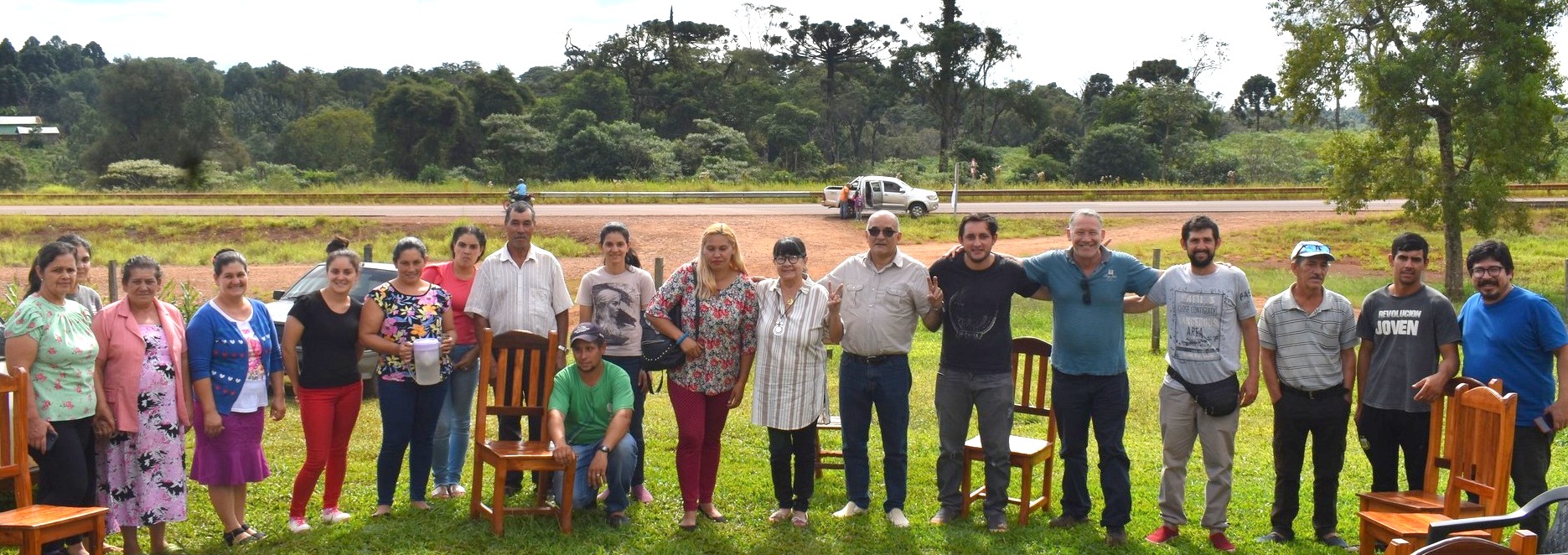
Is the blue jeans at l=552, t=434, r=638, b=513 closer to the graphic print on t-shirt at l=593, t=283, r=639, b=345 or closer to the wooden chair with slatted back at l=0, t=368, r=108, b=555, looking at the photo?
the graphic print on t-shirt at l=593, t=283, r=639, b=345

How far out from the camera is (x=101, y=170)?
48.8m

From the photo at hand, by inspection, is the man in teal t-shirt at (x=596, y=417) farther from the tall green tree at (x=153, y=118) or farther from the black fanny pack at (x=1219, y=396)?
the tall green tree at (x=153, y=118)

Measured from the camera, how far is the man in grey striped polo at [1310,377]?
625cm

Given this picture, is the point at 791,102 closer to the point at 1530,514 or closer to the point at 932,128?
the point at 932,128

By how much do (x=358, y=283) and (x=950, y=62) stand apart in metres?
40.9

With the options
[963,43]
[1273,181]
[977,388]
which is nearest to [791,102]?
[963,43]

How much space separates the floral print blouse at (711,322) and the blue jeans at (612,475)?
48 centimetres

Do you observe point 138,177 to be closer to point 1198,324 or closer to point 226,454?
point 226,454

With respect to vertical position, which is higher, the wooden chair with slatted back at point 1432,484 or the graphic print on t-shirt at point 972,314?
the graphic print on t-shirt at point 972,314

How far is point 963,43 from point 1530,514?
4719 cm

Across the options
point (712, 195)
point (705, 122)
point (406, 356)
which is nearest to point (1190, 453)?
point (406, 356)

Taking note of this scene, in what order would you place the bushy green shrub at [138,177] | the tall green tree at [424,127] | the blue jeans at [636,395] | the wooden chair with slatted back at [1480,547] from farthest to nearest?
the tall green tree at [424,127] < the bushy green shrub at [138,177] < the blue jeans at [636,395] < the wooden chair with slatted back at [1480,547]

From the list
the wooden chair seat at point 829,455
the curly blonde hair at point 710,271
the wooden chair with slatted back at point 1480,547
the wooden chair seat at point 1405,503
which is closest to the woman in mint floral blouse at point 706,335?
the curly blonde hair at point 710,271

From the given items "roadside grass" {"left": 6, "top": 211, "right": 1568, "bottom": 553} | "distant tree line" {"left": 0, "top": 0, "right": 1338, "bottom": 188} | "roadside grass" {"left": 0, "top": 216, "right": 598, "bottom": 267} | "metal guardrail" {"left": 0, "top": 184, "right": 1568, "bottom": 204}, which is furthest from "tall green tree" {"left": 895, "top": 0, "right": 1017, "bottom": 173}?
"roadside grass" {"left": 6, "top": 211, "right": 1568, "bottom": 553}
